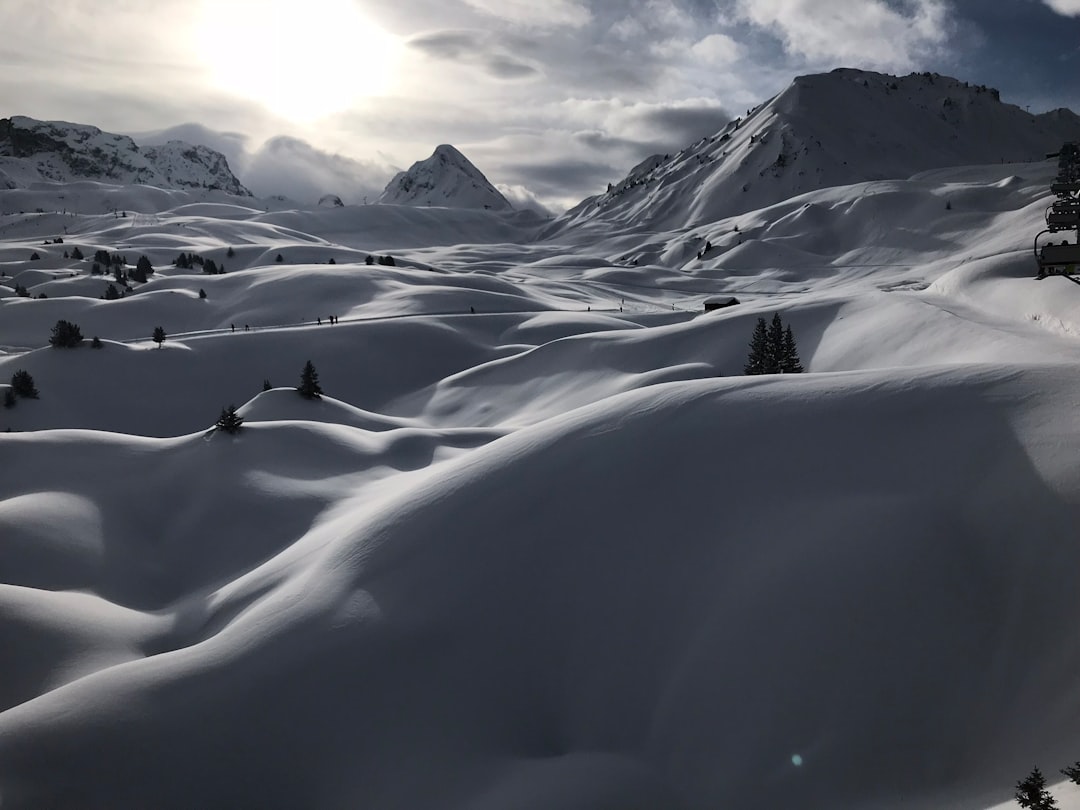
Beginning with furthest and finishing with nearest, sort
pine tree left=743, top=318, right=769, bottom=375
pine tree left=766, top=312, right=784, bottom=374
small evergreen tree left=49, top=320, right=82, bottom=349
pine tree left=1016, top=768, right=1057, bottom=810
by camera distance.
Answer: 1. small evergreen tree left=49, top=320, right=82, bottom=349
2. pine tree left=743, top=318, right=769, bottom=375
3. pine tree left=766, top=312, right=784, bottom=374
4. pine tree left=1016, top=768, right=1057, bottom=810

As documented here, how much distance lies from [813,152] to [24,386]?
176163 mm

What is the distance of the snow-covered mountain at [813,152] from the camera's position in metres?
161

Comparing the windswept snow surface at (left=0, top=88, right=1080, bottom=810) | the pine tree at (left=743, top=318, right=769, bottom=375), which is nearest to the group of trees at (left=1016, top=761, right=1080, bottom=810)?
the windswept snow surface at (left=0, top=88, right=1080, bottom=810)

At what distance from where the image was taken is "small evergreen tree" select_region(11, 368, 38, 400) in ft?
110

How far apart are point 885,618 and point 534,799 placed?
6.18m

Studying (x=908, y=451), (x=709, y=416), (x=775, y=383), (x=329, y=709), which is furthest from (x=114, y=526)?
(x=908, y=451)

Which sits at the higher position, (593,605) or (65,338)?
(65,338)

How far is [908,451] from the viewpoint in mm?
12336

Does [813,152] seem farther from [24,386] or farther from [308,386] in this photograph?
[24,386]

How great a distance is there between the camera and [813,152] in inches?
6491

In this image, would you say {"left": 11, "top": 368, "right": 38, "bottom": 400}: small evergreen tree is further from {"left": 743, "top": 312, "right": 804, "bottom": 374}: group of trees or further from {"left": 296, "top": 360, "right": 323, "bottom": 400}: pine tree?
{"left": 743, "top": 312, "right": 804, "bottom": 374}: group of trees

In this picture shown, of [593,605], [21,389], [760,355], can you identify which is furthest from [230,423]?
[760,355]

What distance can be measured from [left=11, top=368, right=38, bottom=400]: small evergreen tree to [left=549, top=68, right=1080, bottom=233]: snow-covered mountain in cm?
13963

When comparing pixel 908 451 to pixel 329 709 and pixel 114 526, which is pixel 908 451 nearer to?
pixel 329 709
